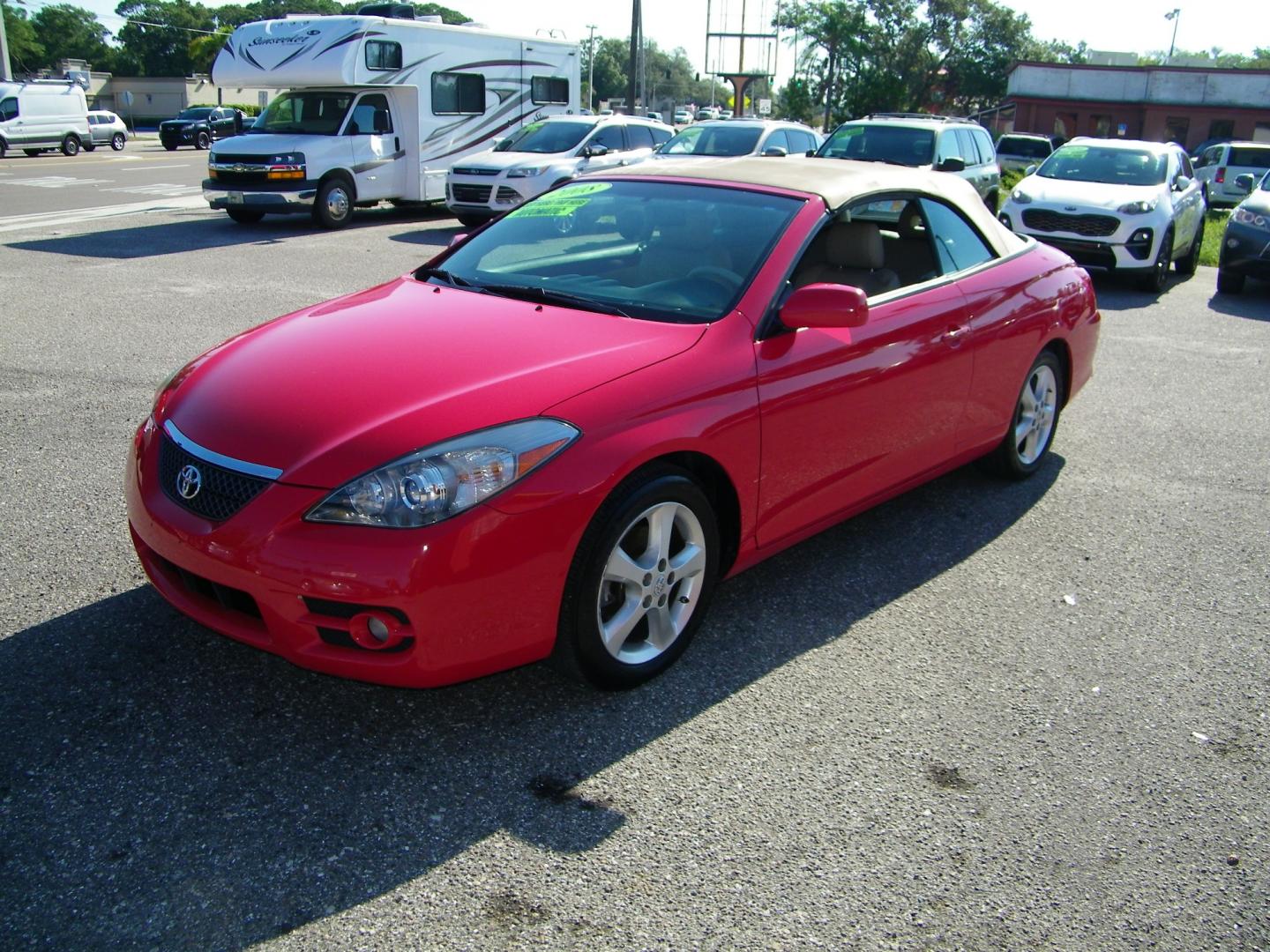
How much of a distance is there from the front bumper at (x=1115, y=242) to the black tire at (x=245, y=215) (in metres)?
10.2

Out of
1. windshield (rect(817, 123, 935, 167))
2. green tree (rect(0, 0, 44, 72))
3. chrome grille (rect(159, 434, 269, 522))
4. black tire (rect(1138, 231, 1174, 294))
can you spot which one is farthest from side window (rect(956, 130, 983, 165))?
green tree (rect(0, 0, 44, 72))

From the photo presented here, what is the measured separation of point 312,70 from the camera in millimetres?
15625

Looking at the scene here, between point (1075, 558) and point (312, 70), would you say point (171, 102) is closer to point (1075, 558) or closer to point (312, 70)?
point (312, 70)

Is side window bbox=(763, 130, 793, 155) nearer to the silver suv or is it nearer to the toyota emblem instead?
the silver suv

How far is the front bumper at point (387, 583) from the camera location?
286 cm

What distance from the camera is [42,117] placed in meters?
32.0

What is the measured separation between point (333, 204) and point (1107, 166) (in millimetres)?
10360

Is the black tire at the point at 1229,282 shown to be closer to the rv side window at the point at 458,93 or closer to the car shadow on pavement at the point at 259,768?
the car shadow on pavement at the point at 259,768

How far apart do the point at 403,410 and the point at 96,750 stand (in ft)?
4.08

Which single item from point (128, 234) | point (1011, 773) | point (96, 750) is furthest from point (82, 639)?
point (128, 234)

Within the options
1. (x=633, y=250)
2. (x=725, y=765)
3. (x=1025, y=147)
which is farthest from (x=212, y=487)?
(x=1025, y=147)

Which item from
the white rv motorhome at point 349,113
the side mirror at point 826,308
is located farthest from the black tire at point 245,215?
the side mirror at point 826,308

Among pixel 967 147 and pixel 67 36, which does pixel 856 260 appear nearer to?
pixel 967 147

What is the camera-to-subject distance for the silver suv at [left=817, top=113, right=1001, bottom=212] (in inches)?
586
